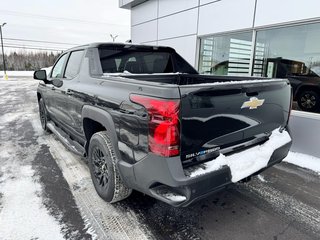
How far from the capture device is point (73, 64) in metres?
3.85

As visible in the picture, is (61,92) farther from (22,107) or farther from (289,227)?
(22,107)

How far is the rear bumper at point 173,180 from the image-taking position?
1896mm

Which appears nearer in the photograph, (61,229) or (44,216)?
(61,229)

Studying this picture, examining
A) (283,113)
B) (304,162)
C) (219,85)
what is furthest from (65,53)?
(304,162)

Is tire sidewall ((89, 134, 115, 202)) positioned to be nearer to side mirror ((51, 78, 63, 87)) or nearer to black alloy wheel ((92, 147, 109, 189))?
black alloy wheel ((92, 147, 109, 189))

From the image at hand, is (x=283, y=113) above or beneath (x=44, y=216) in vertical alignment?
above

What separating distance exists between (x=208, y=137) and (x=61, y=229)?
1.70m

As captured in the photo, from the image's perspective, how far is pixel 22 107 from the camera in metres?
9.40

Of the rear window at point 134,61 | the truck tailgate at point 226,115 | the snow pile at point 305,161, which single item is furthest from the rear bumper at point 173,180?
the snow pile at point 305,161

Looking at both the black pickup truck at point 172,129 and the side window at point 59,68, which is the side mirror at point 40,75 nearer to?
the side window at point 59,68

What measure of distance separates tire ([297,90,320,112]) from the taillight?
160 inches

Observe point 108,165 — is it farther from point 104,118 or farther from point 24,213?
point 24,213

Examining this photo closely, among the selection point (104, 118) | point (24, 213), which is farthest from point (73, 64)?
point (24, 213)

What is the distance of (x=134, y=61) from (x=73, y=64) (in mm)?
983
